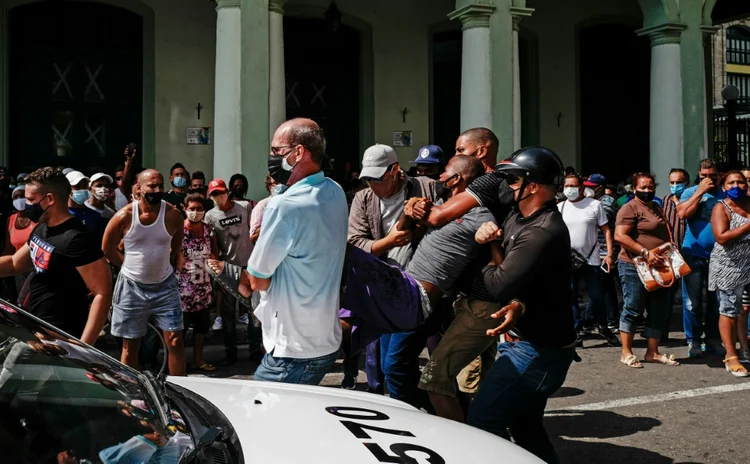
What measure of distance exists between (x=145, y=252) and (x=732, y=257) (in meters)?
5.11

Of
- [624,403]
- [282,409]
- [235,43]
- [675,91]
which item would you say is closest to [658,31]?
[675,91]

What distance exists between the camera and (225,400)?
269 centimetres

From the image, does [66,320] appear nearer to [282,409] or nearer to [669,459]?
[282,409]

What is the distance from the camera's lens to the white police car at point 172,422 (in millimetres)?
1971

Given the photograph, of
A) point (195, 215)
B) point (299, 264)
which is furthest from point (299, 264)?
point (195, 215)

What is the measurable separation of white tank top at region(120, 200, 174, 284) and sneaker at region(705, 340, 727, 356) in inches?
208

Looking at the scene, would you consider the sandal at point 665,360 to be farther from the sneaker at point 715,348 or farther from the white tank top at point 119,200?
the white tank top at point 119,200

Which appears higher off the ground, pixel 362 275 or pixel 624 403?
pixel 362 275

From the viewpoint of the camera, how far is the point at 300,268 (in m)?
3.71

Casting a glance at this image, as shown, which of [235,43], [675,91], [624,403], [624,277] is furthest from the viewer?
[675,91]

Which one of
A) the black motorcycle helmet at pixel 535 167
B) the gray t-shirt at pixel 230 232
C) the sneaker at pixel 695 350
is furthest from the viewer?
the gray t-shirt at pixel 230 232

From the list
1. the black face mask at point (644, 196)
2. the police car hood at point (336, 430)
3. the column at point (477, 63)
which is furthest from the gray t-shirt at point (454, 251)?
the column at point (477, 63)

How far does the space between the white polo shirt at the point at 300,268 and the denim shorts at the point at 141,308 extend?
2.74 meters

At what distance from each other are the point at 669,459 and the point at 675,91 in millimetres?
10201
